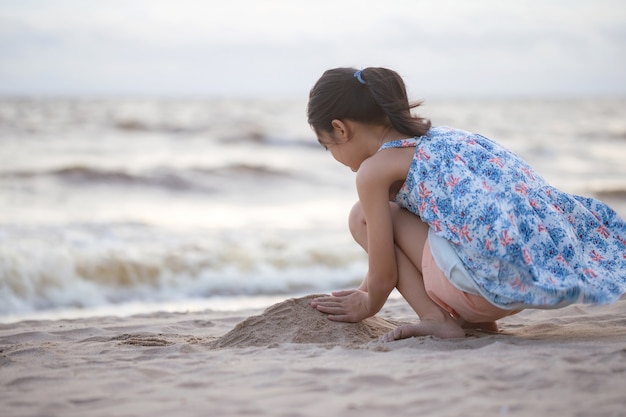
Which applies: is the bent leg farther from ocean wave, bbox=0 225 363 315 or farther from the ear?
ocean wave, bbox=0 225 363 315

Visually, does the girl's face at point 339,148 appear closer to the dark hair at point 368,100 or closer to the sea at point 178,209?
the dark hair at point 368,100

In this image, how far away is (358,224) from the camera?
9.47 ft

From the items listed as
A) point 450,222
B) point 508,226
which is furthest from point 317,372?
point 508,226

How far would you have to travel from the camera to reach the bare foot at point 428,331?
2.69 m

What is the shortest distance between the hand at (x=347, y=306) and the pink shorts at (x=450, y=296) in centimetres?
30

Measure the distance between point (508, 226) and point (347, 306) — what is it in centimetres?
76

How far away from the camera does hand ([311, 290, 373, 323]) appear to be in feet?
9.37

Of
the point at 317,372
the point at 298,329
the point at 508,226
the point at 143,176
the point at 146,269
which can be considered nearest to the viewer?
the point at 317,372

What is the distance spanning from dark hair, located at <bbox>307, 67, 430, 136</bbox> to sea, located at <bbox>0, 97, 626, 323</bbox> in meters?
2.46

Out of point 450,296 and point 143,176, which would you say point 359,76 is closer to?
point 450,296

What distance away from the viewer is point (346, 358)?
2416 millimetres

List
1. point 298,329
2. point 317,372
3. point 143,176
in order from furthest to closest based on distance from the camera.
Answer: point 143,176 < point 298,329 < point 317,372

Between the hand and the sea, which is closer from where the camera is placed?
the hand

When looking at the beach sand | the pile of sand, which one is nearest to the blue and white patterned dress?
the beach sand
